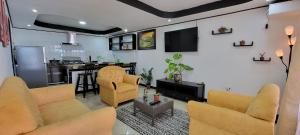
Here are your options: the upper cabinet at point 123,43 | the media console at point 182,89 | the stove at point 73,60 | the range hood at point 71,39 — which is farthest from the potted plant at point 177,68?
the range hood at point 71,39

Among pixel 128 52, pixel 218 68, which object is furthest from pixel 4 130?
pixel 128 52

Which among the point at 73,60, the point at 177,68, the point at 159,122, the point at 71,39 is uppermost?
the point at 71,39

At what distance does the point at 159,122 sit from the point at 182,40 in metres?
2.68

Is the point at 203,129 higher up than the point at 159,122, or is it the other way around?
the point at 203,129

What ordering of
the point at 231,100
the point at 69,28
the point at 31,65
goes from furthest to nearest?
1. the point at 69,28
2. the point at 31,65
3. the point at 231,100

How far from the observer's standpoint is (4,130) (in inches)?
39.8

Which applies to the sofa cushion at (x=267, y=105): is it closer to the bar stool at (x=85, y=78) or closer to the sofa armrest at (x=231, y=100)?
the sofa armrest at (x=231, y=100)

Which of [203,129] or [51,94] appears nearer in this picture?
[203,129]

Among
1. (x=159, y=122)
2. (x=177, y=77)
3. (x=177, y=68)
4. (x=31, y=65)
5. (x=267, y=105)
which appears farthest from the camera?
(x=31, y=65)

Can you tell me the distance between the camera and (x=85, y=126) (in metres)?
1.29

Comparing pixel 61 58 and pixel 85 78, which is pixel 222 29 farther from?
pixel 61 58

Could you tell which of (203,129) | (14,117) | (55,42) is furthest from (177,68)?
(55,42)

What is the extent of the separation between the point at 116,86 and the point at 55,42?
5.02 metres

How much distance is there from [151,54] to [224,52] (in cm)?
268
